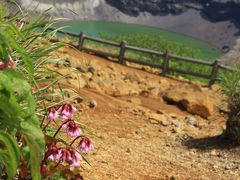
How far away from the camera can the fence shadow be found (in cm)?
850

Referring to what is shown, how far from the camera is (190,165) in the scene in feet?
24.4

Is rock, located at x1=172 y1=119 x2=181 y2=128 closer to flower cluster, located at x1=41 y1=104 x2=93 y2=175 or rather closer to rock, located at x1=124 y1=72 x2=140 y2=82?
rock, located at x1=124 y1=72 x2=140 y2=82

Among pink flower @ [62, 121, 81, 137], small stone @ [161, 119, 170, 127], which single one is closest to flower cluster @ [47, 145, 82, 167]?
pink flower @ [62, 121, 81, 137]

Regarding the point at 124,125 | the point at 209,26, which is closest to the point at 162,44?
the point at 124,125

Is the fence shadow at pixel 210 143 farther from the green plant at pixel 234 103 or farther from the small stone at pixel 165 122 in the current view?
the small stone at pixel 165 122

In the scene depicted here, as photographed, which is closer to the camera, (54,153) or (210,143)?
(54,153)

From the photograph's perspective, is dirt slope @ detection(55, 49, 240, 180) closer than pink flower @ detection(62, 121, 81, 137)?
No

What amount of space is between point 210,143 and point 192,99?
366 centimetres

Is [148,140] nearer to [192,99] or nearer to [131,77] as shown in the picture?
[192,99]

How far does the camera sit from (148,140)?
8516 mm

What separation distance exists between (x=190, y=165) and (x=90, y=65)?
27.8 feet

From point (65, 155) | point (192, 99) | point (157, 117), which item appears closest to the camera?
point (65, 155)

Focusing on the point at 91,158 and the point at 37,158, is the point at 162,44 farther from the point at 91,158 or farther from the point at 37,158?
the point at 37,158

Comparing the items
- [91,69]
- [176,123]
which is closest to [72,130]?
[176,123]
